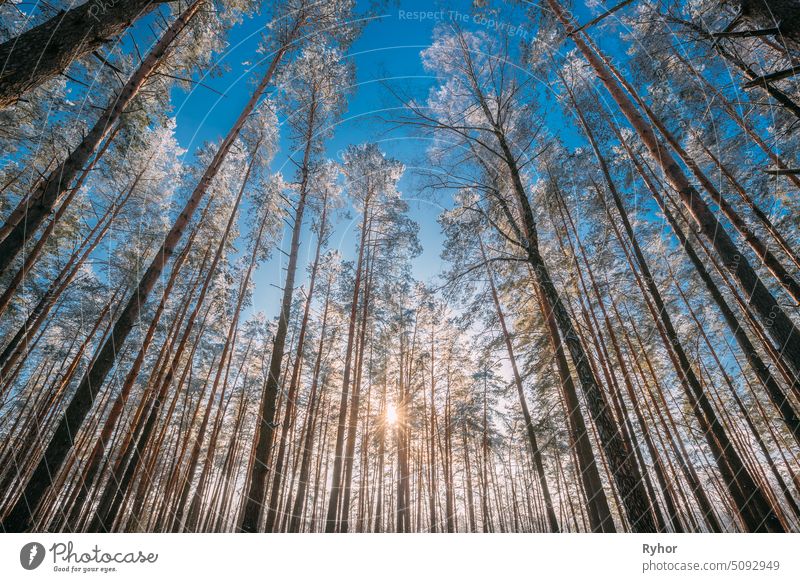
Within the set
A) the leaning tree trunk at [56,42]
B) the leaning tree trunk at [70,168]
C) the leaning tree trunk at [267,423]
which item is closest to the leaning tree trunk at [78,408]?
the leaning tree trunk at [70,168]

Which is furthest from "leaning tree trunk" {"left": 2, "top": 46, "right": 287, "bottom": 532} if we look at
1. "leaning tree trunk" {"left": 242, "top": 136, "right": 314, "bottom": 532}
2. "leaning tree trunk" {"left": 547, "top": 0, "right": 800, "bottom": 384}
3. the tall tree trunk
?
"leaning tree trunk" {"left": 547, "top": 0, "right": 800, "bottom": 384}

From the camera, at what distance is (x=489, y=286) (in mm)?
6695

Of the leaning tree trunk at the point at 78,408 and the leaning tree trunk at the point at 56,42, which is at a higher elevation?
the leaning tree trunk at the point at 56,42

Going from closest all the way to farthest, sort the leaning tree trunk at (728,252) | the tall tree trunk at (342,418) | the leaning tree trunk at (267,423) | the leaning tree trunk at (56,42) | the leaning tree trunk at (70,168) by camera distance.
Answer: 1. the leaning tree trunk at (56,42)
2. the leaning tree trunk at (728,252)
3. the leaning tree trunk at (70,168)
4. the leaning tree trunk at (267,423)
5. the tall tree trunk at (342,418)

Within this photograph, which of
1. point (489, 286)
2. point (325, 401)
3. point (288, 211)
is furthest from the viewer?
point (325, 401)

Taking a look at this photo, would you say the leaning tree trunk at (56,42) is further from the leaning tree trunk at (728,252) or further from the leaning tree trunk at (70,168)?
the leaning tree trunk at (728,252)

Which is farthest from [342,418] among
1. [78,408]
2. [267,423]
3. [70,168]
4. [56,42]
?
[56,42]

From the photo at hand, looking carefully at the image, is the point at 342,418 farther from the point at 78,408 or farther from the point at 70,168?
the point at 70,168

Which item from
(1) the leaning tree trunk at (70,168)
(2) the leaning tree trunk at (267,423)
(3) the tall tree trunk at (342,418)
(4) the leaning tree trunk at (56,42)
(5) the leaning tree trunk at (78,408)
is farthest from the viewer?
(3) the tall tree trunk at (342,418)

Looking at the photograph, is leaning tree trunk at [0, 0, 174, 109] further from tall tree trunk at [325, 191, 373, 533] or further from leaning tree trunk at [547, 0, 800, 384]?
tall tree trunk at [325, 191, 373, 533]
